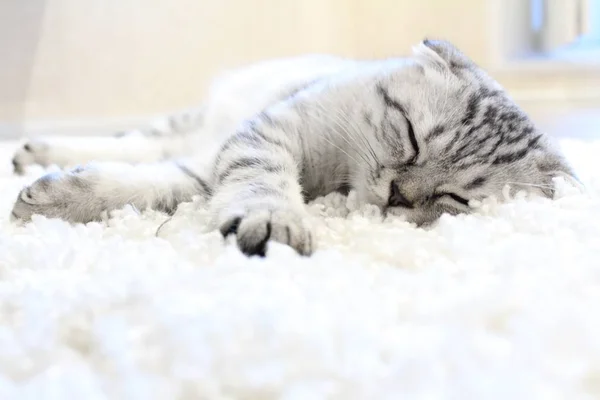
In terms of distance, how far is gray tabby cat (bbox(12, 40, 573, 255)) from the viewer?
879mm

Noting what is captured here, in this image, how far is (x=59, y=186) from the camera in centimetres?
89

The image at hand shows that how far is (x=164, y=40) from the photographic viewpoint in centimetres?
240

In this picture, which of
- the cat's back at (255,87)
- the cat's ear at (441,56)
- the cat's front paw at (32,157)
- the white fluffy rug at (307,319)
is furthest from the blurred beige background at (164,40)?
the white fluffy rug at (307,319)

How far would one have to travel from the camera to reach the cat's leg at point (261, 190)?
2.26ft

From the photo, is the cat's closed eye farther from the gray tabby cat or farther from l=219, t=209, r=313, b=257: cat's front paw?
l=219, t=209, r=313, b=257: cat's front paw

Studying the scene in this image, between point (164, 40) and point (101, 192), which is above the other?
point (164, 40)

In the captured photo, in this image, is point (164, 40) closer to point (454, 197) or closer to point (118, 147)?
point (118, 147)

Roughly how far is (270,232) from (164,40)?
→ 1.94m

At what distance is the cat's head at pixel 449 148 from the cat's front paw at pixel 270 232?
10.3 inches

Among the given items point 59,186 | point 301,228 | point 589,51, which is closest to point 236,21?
point 589,51

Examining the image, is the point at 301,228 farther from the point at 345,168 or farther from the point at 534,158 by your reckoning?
the point at 534,158

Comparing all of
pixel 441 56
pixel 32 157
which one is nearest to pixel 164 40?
pixel 32 157

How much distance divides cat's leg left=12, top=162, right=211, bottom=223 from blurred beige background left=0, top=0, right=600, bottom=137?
4.70 feet

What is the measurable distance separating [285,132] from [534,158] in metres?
0.45
